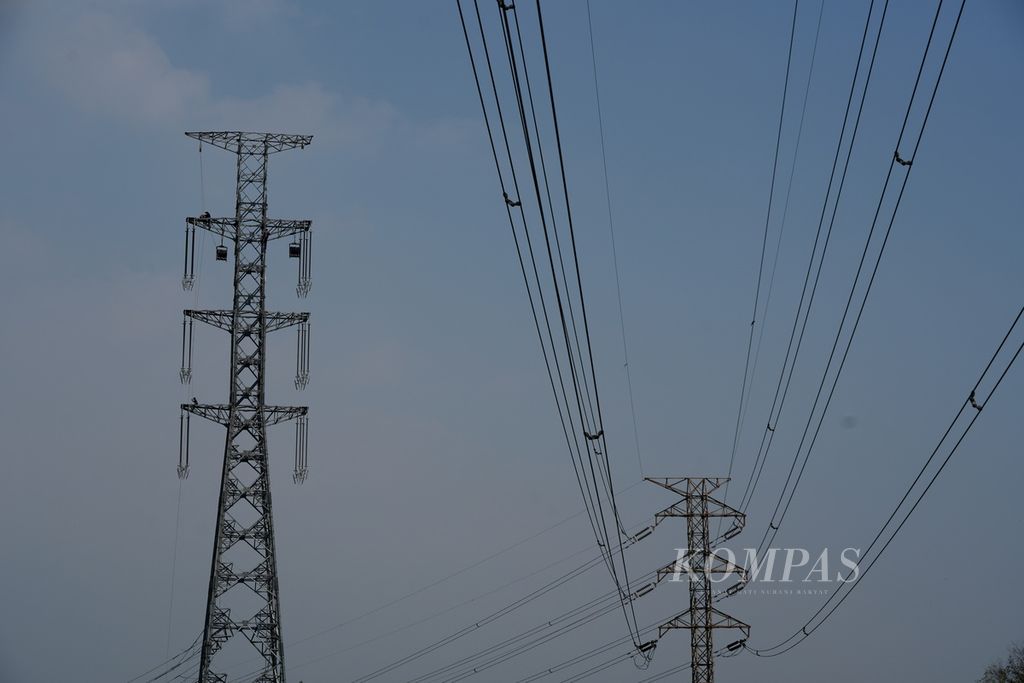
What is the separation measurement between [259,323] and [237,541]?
719cm

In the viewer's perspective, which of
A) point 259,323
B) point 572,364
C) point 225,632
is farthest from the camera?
point 259,323

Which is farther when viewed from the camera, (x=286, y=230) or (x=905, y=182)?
(x=286, y=230)

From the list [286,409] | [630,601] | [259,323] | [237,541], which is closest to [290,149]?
[259,323]

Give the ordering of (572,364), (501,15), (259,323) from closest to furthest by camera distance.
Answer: (501,15) → (572,364) → (259,323)

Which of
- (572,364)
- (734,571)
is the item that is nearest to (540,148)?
(572,364)

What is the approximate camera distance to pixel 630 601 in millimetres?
52531

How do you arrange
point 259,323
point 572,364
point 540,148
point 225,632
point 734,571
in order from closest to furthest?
point 540,148, point 572,364, point 225,632, point 259,323, point 734,571

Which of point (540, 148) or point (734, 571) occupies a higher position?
point (734, 571)

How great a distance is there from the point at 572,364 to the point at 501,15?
887cm

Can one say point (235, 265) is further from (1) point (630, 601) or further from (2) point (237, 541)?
(1) point (630, 601)

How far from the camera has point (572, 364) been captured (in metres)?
21.8

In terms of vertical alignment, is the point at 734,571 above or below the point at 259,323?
below

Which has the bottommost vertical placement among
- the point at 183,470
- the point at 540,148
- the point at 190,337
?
the point at 540,148

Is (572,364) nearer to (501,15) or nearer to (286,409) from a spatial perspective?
(501,15)
